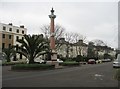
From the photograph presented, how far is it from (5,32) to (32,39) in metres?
54.1

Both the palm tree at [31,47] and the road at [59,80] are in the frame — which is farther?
the palm tree at [31,47]

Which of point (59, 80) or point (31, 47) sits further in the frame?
point (31, 47)

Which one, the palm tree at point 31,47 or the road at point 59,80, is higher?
the palm tree at point 31,47

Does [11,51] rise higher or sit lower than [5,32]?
lower

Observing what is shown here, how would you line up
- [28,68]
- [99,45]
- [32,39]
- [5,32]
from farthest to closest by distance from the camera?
[99,45] → [5,32] → [32,39] → [28,68]

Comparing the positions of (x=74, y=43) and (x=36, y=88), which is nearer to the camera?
(x=36, y=88)

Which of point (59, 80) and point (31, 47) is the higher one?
point (31, 47)

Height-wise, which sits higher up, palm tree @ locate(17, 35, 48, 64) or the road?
palm tree @ locate(17, 35, 48, 64)

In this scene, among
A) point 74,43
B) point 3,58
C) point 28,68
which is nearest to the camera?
point 28,68

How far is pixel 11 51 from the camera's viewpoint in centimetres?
5450

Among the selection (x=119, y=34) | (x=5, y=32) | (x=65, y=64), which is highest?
(x=5, y=32)

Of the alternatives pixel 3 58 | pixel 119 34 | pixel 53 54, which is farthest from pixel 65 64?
pixel 119 34

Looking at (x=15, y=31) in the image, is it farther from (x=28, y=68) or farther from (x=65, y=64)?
(x=28, y=68)

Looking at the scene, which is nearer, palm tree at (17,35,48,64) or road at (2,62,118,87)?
road at (2,62,118,87)
